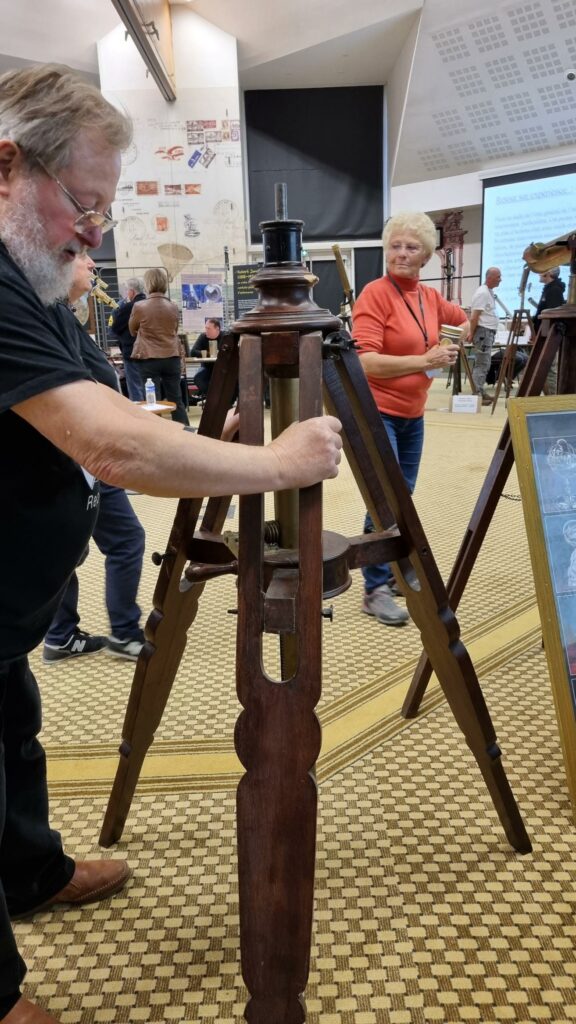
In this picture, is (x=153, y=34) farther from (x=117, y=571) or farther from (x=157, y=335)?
(x=117, y=571)

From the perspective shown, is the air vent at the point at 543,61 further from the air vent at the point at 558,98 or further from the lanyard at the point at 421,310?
the lanyard at the point at 421,310

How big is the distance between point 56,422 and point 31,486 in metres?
0.16

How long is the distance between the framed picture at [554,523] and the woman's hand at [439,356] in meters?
0.95

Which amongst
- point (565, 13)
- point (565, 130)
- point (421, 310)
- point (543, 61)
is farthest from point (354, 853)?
point (565, 130)

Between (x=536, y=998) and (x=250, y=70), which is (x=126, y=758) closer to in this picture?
(x=536, y=998)

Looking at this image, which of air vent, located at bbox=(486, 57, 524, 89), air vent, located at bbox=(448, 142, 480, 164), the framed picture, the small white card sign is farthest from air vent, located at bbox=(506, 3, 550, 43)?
the framed picture

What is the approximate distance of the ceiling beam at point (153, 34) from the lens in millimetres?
8094

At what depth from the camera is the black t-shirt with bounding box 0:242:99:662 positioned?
3.00 ft

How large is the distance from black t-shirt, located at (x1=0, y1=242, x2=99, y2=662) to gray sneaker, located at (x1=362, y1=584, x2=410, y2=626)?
1918 millimetres

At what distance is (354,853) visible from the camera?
1.68m

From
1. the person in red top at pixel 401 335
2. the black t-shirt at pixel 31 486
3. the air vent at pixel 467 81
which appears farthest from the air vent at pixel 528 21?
the black t-shirt at pixel 31 486

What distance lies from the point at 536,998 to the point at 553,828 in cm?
50

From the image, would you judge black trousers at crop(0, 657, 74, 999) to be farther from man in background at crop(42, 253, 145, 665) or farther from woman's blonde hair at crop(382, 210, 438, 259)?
woman's blonde hair at crop(382, 210, 438, 259)

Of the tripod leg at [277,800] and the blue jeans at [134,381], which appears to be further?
the blue jeans at [134,381]
